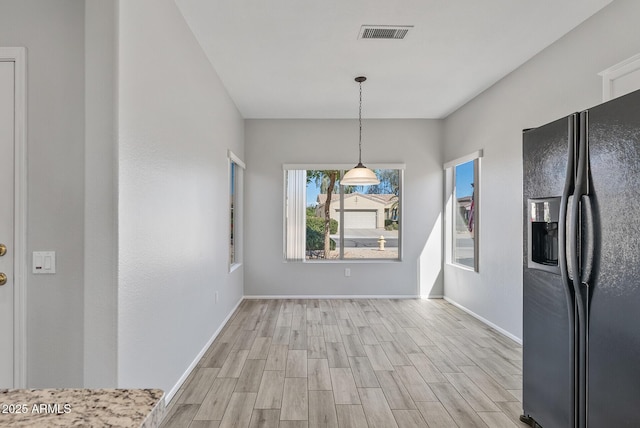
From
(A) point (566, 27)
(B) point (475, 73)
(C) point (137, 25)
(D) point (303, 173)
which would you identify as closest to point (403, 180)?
(D) point (303, 173)

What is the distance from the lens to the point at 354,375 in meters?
2.99

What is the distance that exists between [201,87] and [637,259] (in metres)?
3.27

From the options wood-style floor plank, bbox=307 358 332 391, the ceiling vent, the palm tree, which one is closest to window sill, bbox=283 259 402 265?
the palm tree

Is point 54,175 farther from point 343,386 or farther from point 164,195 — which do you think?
point 343,386

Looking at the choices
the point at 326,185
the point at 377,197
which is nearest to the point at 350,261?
the point at 377,197

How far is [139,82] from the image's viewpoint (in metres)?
2.04

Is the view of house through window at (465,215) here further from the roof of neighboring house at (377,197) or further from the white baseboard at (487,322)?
the roof of neighboring house at (377,197)

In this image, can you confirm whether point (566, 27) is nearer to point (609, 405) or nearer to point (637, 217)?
point (637, 217)

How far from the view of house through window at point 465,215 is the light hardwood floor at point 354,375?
95 cm

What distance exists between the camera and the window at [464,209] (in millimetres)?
4778

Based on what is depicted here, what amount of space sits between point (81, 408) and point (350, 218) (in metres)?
5.32

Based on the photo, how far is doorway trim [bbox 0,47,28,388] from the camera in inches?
71.0

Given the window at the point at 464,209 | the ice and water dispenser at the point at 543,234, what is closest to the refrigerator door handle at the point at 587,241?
the ice and water dispenser at the point at 543,234

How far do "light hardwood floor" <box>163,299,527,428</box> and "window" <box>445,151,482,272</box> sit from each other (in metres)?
0.95
